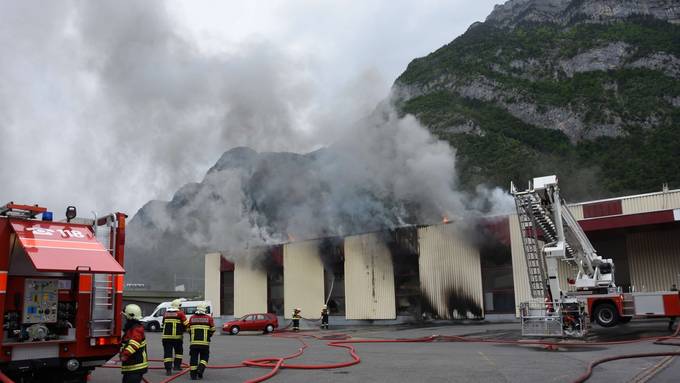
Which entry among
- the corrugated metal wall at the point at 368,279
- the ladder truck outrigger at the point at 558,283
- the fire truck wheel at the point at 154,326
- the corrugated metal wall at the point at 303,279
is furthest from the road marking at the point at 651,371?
the fire truck wheel at the point at 154,326

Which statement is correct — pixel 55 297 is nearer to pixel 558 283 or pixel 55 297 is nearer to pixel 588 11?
pixel 558 283

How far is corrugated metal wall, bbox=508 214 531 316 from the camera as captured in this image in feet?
91.2

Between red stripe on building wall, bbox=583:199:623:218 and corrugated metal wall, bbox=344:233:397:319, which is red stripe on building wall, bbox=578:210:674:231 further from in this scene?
corrugated metal wall, bbox=344:233:397:319

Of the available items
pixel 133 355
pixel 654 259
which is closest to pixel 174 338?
pixel 133 355

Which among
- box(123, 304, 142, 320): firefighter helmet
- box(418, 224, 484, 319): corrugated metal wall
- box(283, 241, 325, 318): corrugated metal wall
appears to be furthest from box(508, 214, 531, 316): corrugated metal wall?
box(123, 304, 142, 320): firefighter helmet

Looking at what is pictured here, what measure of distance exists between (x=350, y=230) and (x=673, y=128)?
2270 inches

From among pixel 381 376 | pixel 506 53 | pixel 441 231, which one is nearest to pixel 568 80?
pixel 506 53

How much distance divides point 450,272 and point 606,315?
35.7 feet

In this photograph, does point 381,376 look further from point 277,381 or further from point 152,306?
point 152,306

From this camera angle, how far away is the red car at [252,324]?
29656 mm

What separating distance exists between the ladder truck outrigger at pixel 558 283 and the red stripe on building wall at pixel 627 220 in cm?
537

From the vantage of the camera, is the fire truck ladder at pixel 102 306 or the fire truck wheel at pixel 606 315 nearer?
the fire truck ladder at pixel 102 306

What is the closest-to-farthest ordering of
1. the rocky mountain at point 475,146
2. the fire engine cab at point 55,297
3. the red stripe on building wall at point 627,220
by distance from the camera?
the fire engine cab at point 55,297, the red stripe on building wall at point 627,220, the rocky mountain at point 475,146

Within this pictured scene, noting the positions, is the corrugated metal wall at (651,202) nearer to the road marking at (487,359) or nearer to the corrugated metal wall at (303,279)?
the road marking at (487,359)
